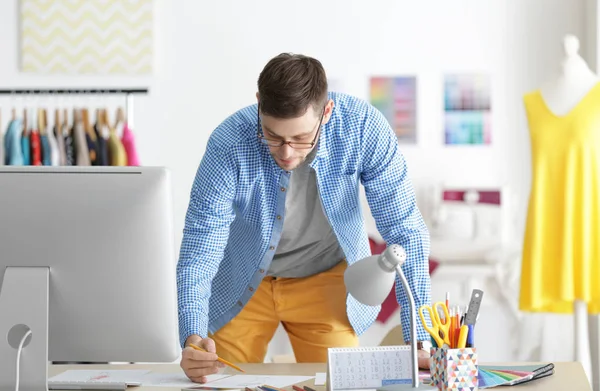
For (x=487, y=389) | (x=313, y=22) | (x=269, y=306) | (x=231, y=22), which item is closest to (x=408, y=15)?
(x=313, y=22)

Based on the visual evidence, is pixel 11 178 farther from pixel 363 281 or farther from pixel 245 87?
pixel 245 87

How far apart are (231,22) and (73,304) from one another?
111 inches

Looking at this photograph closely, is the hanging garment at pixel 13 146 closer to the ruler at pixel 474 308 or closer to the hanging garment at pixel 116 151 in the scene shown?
the hanging garment at pixel 116 151

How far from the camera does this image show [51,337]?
1.63 metres

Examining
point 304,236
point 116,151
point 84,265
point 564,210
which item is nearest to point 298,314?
point 304,236

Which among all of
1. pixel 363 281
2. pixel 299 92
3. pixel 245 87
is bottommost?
pixel 363 281

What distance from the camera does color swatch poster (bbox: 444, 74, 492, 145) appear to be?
13.7 feet

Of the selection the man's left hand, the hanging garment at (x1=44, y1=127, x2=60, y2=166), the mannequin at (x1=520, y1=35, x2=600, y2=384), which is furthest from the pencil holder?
the hanging garment at (x1=44, y1=127, x2=60, y2=166)

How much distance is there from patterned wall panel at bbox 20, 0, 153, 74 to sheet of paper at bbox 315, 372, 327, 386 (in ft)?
8.80

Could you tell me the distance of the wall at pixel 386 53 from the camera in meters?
4.16

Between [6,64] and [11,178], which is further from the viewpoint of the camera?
[6,64]

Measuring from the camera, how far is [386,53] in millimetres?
4188

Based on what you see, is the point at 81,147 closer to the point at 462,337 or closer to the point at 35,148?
the point at 35,148

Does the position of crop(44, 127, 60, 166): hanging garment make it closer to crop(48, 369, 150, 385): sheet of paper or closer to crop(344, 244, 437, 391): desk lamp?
crop(48, 369, 150, 385): sheet of paper
